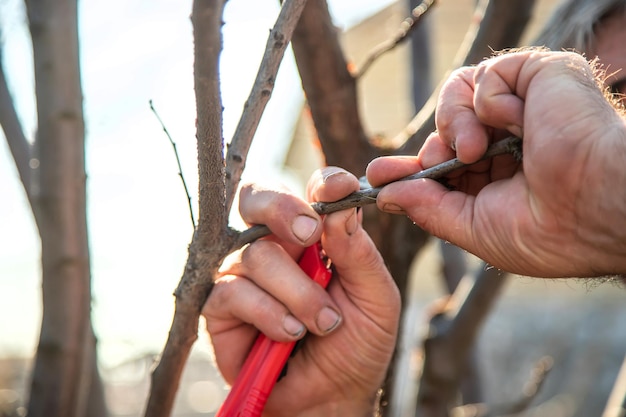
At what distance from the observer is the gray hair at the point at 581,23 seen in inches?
69.2

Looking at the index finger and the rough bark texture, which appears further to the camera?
the rough bark texture

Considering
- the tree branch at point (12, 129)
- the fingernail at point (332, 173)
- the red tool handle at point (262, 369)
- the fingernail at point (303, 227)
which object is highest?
the tree branch at point (12, 129)

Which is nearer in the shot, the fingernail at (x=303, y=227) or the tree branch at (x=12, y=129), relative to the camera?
the fingernail at (x=303, y=227)

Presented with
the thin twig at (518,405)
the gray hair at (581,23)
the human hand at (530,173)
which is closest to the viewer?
the human hand at (530,173)

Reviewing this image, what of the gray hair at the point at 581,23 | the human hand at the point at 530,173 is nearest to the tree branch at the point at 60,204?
the human hand at the point at 530,173

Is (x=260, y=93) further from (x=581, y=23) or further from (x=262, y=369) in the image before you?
(x=581, y=23)

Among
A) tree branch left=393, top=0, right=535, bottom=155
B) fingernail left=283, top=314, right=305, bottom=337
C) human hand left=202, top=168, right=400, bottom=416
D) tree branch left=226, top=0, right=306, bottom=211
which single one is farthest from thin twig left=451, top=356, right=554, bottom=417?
tree branch left=226, top=0, right=306, bottom=211

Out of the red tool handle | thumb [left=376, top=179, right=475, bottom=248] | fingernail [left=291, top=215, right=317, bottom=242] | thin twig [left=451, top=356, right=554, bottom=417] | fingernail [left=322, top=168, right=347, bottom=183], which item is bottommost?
thin twig [left=451, top=356, right=554, bottom=417]

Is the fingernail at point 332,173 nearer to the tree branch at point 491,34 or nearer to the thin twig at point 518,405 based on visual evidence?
the tree branch at point 491,34

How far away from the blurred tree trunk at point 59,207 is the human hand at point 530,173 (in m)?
0.80

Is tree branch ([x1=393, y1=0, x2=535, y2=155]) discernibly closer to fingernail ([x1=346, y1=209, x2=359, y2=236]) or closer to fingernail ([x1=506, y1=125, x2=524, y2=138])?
fingernail ([x1=346, y1=209, x2=359, y2=236])

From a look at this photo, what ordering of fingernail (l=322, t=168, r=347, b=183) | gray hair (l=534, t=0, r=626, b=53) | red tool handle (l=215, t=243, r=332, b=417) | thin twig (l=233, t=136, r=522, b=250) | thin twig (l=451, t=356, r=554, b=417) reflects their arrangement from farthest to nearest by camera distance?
1. thin twig (l=451, t=356, r=554, b=417)
2. gray hair (l=534, t=0, r=626, b=53)
3. red tool handle (l=215, t=243, r=332, b=417)
4. fingernail (l=322, t=168, r=347, b=183)
5. thin twig (l=233, t=136, r=522, b=250)

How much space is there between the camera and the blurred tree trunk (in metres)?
1.57

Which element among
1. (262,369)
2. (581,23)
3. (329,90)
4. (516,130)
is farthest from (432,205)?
(581,23)
